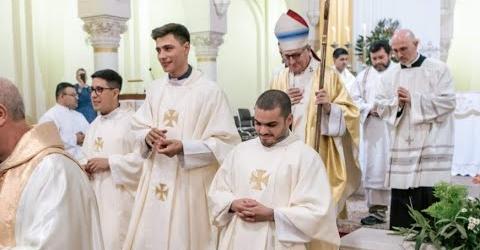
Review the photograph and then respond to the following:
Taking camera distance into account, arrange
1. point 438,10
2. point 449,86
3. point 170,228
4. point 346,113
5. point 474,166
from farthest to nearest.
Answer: point 438,10 < point 474,166 < point 449,86 < point 346,113 < point 170,228

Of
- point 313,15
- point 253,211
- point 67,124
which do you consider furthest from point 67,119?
point 313,15

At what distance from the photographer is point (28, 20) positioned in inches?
406

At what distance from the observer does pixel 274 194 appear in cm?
317

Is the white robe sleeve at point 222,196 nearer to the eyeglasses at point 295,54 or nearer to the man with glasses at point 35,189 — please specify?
the man with glasses at point 35,189

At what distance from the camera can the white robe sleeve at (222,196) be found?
3.22 metres

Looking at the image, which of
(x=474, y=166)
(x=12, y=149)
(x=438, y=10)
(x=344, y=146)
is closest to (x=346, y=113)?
(x=344, y=146)

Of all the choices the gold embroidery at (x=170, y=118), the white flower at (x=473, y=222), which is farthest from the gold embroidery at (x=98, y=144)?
the white flower at (x=473, y=222)

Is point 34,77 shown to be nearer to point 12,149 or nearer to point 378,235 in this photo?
point 378,235

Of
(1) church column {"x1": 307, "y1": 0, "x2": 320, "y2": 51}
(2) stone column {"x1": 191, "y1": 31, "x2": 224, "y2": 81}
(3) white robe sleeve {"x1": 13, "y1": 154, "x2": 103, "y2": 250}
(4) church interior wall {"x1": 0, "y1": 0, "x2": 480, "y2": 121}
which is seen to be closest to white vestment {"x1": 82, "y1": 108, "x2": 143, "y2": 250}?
(3) white robe sleeve {"x1": 13, "y1": 154, "x2": 103, "y2": 250}

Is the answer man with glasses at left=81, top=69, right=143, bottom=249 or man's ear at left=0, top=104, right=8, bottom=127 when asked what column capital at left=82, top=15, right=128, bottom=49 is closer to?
man with glasses at left=81, top=69, right=143, bottom=249

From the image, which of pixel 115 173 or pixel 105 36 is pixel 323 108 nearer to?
pixel 115 173

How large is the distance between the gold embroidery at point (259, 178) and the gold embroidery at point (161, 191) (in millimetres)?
938

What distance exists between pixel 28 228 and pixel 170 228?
1949 millimetres

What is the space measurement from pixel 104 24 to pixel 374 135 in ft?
13.2
